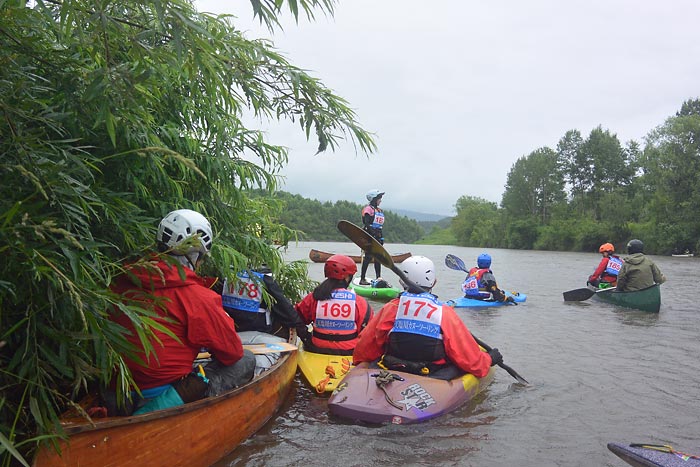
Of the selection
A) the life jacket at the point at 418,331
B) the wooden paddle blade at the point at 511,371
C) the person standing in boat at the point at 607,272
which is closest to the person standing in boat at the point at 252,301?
the life jacket at the point at 418,331

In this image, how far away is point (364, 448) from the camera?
4.60m

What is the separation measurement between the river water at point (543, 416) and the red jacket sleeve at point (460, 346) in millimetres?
470

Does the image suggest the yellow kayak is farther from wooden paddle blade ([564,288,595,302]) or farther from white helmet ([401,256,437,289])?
wooden paddle blade ([564,288,595,302])

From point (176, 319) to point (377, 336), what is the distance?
258 cm

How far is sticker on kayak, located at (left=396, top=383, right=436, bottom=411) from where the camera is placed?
16.3 feet

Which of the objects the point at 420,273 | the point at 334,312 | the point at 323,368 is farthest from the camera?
the point at 334,312

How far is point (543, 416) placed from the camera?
5.71 metres

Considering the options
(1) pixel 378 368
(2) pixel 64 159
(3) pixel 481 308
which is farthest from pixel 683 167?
(2) pixel 64 159

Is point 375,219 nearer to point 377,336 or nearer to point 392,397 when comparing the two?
point 377,336

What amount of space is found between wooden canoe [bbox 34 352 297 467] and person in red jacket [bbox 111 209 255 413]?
197mm

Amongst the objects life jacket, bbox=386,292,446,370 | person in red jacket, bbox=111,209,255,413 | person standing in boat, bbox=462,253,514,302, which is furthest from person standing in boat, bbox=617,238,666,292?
person in red jacket, bbox=111,209,255,413

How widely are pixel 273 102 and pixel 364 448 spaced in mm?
3047

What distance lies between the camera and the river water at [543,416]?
4574mm

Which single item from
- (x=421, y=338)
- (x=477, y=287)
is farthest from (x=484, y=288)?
(x=421, y=338)
